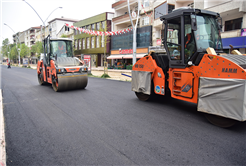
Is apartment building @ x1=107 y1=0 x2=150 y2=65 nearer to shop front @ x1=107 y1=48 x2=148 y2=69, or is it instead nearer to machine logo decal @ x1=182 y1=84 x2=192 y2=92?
shop front @ x1=107 y1=48 x2=148 y2=69

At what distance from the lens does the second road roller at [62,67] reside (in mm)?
9273

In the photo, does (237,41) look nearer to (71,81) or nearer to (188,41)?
Answer: (188,41)

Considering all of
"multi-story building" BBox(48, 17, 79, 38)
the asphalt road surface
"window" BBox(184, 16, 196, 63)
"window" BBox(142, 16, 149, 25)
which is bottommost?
the asphalt road surface

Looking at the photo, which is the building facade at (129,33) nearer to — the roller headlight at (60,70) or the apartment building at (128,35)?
the apartment building at (128,35)

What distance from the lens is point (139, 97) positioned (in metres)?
7.40

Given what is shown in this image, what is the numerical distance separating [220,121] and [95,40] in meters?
40.7

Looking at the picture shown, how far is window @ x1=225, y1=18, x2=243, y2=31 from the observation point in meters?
17.0

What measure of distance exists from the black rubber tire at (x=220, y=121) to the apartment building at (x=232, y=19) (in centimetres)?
1418

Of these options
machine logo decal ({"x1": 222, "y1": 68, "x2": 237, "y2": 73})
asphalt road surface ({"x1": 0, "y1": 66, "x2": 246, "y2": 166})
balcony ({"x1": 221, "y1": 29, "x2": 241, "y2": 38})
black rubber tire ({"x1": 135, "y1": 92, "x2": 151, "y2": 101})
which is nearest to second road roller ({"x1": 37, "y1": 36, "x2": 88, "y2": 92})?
asphalt road surface ({"x1": 0, "y1": 66, "x2": 246, "y2": 166})

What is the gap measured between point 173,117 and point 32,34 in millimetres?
96667

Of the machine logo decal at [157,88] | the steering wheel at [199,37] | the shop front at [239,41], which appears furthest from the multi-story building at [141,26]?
the steering wheel at [199,37]

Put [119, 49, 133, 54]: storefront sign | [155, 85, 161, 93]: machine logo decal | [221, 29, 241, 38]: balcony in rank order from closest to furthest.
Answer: [155, 85, 161, 93]: machine logo decal < [221, 29, 241, 38]: balcony < [119, 49, 133, 54]: storefront sign

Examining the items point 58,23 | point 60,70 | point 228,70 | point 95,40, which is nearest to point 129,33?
point 95,40

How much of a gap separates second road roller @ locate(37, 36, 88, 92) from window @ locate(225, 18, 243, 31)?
14856 millimetres
